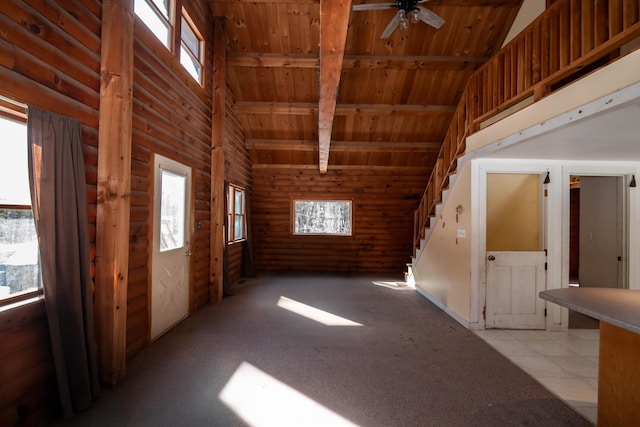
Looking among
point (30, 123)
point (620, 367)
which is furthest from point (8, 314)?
point (620, 367)

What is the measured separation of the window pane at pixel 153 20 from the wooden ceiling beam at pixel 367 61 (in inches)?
64.6

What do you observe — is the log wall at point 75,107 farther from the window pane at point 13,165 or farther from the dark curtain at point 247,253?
the dark curtain at point 247,253

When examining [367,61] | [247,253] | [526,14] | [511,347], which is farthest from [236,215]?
[526,14]

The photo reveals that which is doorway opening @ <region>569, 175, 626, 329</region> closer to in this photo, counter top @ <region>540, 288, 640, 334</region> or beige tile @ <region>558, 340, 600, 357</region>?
beige tile @ <region>558, 340, 600, 357</region>

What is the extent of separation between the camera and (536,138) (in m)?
2.80

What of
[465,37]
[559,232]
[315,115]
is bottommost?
[559,232]

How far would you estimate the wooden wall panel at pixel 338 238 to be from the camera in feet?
26.1

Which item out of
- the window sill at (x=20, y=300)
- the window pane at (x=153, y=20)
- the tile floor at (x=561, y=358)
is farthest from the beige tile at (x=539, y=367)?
the window pane at (x=153, y=20)

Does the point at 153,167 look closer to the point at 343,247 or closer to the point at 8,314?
the point at 8,314

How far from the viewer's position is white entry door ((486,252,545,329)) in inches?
151

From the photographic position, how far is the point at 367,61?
5.13 meters

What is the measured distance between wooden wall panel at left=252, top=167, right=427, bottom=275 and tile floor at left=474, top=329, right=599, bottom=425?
430 centimetres

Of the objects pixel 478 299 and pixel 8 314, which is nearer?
pixel 8 314

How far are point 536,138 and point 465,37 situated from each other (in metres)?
3.16
